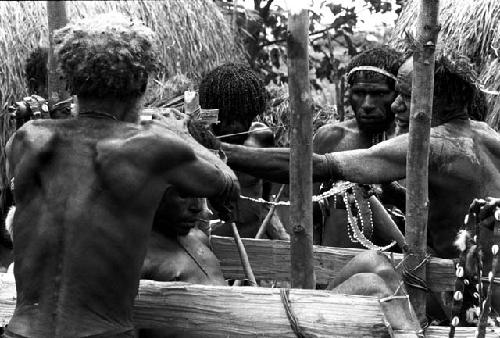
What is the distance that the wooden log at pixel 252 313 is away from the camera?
10.8 feet

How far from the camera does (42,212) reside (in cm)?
326

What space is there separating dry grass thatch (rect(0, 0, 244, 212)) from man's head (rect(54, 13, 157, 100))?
12.4 ft

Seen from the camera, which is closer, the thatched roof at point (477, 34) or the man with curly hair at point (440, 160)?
the man with curly hair at point (440, 160)

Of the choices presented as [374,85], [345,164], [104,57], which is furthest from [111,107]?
[374,85]

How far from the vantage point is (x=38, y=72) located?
6.87 m

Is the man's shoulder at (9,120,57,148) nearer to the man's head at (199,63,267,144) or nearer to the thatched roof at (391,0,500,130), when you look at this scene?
the man's head at (199,63,267,144)

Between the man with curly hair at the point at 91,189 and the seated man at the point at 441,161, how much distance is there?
1008 mm

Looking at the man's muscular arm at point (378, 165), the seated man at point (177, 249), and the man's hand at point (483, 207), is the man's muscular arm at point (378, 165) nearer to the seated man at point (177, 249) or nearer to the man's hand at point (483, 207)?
the seated man at point (177, 249)

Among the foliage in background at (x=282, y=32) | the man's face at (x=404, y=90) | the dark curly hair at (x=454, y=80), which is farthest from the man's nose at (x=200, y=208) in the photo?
the foliage in background at (x=282, y=32)

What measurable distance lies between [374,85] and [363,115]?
0.22 meters

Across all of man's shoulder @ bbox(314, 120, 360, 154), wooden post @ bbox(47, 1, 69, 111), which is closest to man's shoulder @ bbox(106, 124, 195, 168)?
wooden post @ bbox(47, 1, 69, 111)

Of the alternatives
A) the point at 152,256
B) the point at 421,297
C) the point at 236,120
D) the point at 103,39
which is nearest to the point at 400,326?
the point at 421,297

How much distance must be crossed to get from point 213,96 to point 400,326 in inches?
116

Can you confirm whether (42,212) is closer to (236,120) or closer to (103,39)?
(103,39)
